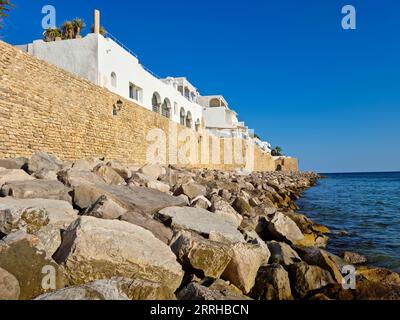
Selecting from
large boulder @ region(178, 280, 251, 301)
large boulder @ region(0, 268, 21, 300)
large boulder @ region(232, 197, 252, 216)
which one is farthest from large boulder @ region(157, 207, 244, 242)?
large boulder @ region(0, 268, 21, 300)

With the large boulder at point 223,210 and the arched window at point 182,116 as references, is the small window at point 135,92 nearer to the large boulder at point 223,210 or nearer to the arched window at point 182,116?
the arched window at point 182,116

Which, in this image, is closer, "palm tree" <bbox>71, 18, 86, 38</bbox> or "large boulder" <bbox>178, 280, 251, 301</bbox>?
"large boulder" <bbox>178, 280, 251, 301</bbox>

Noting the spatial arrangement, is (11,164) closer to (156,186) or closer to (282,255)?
(156,186)

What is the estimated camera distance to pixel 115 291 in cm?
268

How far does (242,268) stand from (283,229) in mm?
2694

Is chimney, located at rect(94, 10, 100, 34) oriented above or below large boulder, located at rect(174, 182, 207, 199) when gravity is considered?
above

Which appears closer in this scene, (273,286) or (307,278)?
(273,286)

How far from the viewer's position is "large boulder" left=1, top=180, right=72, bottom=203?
476cm

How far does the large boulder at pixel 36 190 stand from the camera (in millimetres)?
4762

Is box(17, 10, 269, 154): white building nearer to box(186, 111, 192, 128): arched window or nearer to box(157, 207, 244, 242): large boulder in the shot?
box(186, 111, 192, 128): arched window

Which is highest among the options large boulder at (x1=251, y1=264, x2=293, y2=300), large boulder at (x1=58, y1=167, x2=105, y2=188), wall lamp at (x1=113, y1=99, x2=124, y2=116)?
wall lamp at (x1=113, y1=99, x2=124, y2=116)

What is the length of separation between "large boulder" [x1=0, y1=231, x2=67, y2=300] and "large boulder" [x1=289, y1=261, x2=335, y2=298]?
8.99 feet

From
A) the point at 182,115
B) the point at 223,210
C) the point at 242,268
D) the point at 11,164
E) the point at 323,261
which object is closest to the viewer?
the point at 242,268

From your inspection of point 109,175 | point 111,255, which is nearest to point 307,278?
point 111,255
